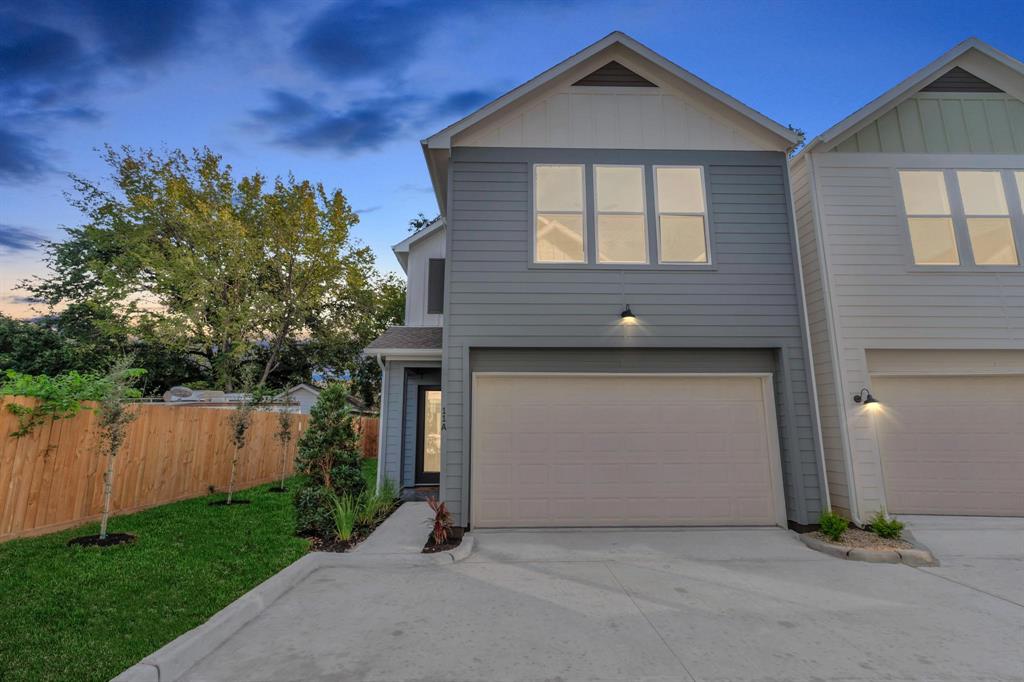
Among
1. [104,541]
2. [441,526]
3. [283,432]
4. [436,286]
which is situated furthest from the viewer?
[283,432]

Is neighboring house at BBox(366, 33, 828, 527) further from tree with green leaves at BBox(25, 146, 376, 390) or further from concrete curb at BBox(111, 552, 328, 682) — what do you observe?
tree with green leaves at BBox(25, 146, 376, 390)

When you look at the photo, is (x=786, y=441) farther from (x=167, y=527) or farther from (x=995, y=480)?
(x=167, y=527)

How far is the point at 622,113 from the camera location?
24.0ft

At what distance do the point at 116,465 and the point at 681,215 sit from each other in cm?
987

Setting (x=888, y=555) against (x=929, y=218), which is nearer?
(x=888, y=555)

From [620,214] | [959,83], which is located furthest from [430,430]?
A: [959,83]

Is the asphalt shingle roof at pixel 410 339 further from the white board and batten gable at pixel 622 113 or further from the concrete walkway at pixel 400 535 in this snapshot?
the white board and batten gable at pixel 622 113

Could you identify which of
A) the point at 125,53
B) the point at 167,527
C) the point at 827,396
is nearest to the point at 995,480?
the point at 827,396

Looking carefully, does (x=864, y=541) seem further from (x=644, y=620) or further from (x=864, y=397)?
(x=644, y=620)

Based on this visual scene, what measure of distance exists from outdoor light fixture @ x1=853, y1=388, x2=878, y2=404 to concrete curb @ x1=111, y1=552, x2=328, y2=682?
7.69m

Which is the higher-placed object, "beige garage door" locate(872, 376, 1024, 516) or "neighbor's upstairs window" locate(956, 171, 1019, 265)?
"neighbor's upstairs window" locate(956, 171, 1019, 265)

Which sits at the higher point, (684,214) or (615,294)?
(684,214)

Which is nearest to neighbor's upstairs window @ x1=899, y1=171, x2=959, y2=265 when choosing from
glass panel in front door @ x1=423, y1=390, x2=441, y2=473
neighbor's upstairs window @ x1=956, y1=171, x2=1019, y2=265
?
neighbor's upstairs window @ x1=956, y1=171, x2=1019, y2=265

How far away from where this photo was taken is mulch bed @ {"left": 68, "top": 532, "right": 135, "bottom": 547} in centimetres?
530
